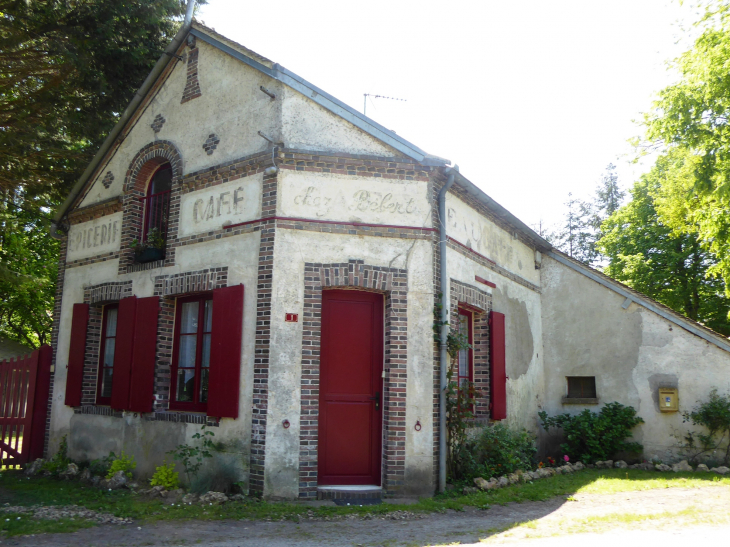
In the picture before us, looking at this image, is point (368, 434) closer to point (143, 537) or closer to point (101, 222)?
point (143, 537)

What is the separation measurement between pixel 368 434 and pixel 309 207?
10.3 ft

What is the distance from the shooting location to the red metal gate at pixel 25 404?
10.6 m

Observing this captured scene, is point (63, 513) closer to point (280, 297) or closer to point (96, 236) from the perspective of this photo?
point (280, 297)

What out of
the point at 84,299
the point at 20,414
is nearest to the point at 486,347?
the point at 84,299

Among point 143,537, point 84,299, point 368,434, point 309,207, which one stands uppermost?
point 309,207

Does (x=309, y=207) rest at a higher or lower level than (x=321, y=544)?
higher

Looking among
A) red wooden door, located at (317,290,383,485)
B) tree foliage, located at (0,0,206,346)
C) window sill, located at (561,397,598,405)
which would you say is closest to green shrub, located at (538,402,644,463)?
window sill, located at (561,397,598,405)

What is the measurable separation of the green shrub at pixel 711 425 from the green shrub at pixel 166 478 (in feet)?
29.2

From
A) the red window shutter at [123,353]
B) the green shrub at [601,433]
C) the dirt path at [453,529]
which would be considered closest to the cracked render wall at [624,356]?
the green shrub at [601,433]

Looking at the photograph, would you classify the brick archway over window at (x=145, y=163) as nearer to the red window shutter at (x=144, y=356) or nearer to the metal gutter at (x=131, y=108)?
the metal gutter at (x=131, y=108)

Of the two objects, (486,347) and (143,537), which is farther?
(486,347)

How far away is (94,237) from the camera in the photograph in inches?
428

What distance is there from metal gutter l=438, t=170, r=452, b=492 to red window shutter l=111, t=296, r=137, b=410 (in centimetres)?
486

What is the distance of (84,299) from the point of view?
10.6m
